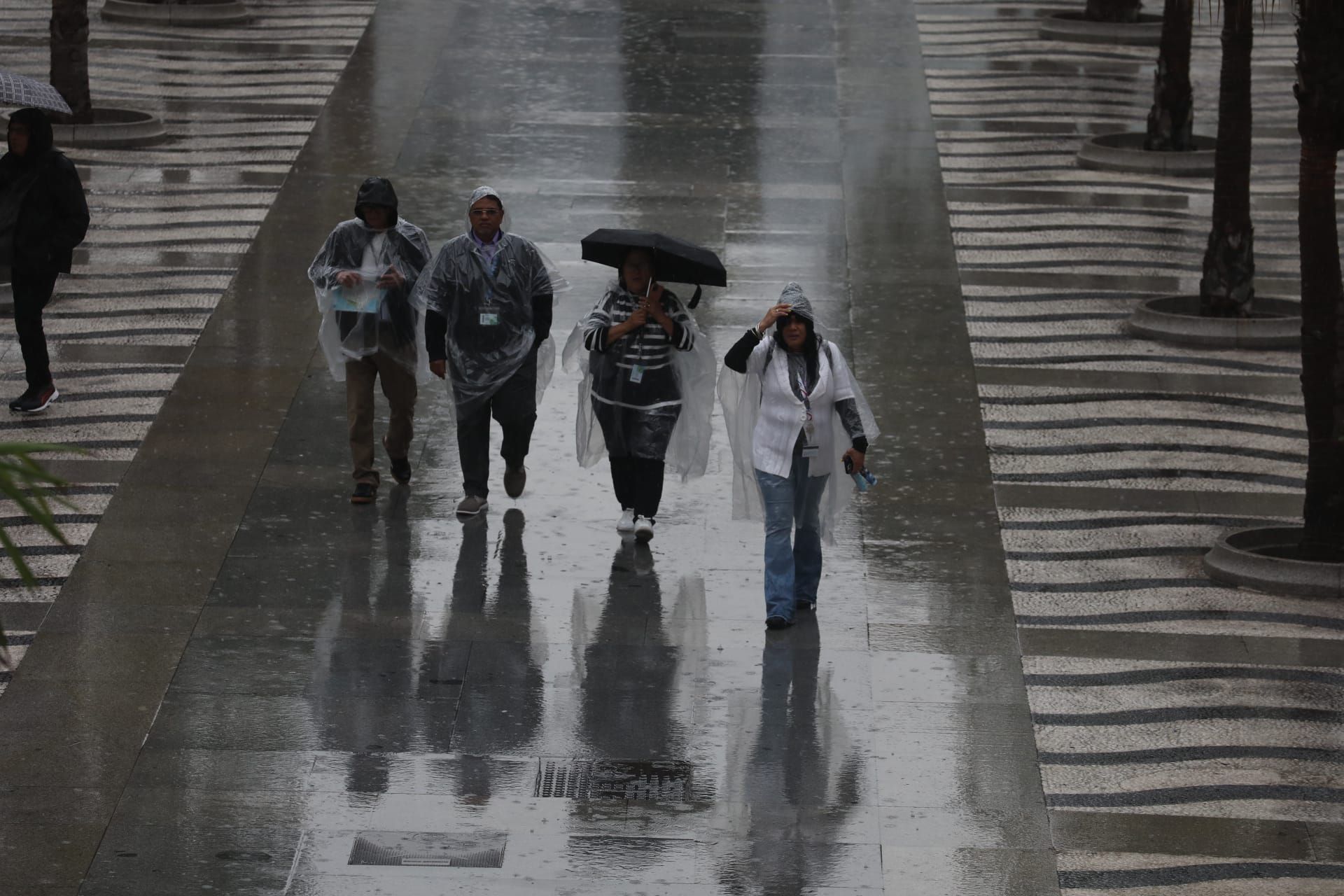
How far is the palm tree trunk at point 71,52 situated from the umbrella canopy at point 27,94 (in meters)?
5.71

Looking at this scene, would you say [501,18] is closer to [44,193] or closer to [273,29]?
[273,29]

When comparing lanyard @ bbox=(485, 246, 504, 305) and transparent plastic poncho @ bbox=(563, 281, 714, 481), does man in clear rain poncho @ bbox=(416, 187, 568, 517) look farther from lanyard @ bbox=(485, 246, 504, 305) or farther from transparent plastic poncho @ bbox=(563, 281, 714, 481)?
transparent plastic poncho @ bbox=(563, 281, 714, 481)

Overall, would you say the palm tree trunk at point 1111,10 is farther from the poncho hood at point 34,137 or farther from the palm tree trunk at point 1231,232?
the poncho hood at point 34,137

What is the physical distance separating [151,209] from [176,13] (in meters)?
6.74

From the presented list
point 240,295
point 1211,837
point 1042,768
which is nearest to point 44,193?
point 240,295

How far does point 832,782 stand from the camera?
781 centimetres

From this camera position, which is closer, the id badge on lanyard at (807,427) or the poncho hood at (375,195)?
the id badge on lanyard at (807,427)

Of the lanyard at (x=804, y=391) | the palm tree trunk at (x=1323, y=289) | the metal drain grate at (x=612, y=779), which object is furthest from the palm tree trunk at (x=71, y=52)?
the metal drain grate at (x=612, y=779)

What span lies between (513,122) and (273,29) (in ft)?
14.9

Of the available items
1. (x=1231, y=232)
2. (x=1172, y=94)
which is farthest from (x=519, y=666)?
(x=1172, y=94)

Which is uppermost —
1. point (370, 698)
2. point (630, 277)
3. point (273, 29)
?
point (630, 277)

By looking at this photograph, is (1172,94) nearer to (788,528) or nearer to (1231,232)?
(1231,232)

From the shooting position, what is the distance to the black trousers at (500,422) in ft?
34.4

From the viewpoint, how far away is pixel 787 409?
913 centimetres
